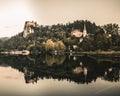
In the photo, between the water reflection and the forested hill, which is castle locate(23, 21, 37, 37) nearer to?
the forested hill

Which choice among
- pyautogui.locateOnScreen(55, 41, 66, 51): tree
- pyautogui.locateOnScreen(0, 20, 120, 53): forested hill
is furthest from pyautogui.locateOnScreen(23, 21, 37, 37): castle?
pyautogui.locateOnScreen(55, 41, 66, 51): tree

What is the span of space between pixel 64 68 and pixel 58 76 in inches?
5.1

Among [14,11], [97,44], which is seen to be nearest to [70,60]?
[97,44]

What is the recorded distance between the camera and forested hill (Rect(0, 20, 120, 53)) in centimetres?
434

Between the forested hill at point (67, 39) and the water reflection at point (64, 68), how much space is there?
5.5 inches

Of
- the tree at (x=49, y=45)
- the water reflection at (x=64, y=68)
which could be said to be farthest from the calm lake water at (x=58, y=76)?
the tree at (x=49, y=45)

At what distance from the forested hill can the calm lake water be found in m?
0.15

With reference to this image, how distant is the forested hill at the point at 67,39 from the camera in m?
4.34

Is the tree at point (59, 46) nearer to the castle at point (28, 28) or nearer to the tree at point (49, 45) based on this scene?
the tree at point (49, 45)

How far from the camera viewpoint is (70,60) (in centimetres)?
437

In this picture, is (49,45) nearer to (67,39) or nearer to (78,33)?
(67,39)

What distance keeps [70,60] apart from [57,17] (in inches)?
24.6

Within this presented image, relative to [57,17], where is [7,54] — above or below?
below

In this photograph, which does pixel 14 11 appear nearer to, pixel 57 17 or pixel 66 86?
pixel 57 17
